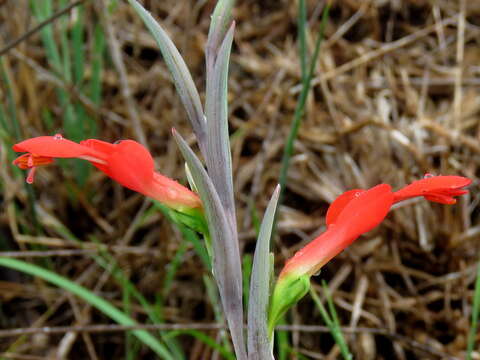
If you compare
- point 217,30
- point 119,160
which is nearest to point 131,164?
point 119,160

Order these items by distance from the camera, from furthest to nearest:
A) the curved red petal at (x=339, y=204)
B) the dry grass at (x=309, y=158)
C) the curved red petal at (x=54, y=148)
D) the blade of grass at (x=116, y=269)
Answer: the dry grass at (x=309, y=158) → the blade of grass at (x=116, y=269) → the curved red petal at (x=339, y=204) → the curved red petal at (x=54, y=148)

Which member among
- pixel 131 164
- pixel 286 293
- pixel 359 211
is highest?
pixel 131 164

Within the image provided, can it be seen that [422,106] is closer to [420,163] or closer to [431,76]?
[431,76]

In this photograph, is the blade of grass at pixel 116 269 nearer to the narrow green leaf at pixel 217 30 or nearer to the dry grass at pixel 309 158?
the dry grass at pixel 309 158

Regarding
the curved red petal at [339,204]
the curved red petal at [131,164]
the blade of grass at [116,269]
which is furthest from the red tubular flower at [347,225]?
the blade of grass at [116,269]

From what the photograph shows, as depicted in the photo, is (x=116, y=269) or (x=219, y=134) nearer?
(x=219, y=134)

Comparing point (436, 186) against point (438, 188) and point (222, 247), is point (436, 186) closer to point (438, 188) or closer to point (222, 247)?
point (438, 188)

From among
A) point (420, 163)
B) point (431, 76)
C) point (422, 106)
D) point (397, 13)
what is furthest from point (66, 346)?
point (397, 13)
